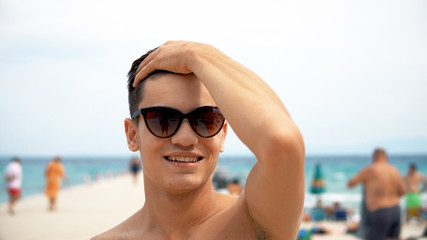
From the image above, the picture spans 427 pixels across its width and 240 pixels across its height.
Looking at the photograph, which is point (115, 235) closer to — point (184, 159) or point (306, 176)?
point (184, 159)

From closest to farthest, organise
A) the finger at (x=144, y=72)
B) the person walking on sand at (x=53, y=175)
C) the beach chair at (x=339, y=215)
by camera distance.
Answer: the finger at (x=144, y=72), the person walking on sand at (x=53, y=175), the beach chair at (x=339, y=215)

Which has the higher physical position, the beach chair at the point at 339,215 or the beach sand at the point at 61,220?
the beach sand at the point at 61,220

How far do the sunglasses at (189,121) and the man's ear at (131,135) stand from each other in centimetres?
25

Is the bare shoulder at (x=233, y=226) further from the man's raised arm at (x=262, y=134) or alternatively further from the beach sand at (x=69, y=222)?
the beach sand at (x=69, y=222)

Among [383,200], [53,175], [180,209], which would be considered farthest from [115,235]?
[53,175]

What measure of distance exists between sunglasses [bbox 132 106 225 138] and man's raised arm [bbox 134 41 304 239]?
0.18m

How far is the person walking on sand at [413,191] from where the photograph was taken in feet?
41.7

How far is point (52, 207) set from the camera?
1453 centimetres

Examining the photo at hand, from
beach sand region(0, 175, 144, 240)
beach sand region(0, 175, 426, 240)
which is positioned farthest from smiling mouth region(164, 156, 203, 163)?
beach sand region(0, 175, 426, 240)

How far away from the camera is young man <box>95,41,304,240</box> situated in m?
1.20

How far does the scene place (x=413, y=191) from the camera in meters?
13.0

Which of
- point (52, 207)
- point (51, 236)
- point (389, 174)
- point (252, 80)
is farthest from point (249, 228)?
point (52, 207)

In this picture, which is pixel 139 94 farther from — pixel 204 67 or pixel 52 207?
pixel 52 207

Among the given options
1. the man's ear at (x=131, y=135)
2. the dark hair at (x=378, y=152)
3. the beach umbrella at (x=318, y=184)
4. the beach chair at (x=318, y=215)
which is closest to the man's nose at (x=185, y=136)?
the man's ear at (x=131, y=135)
